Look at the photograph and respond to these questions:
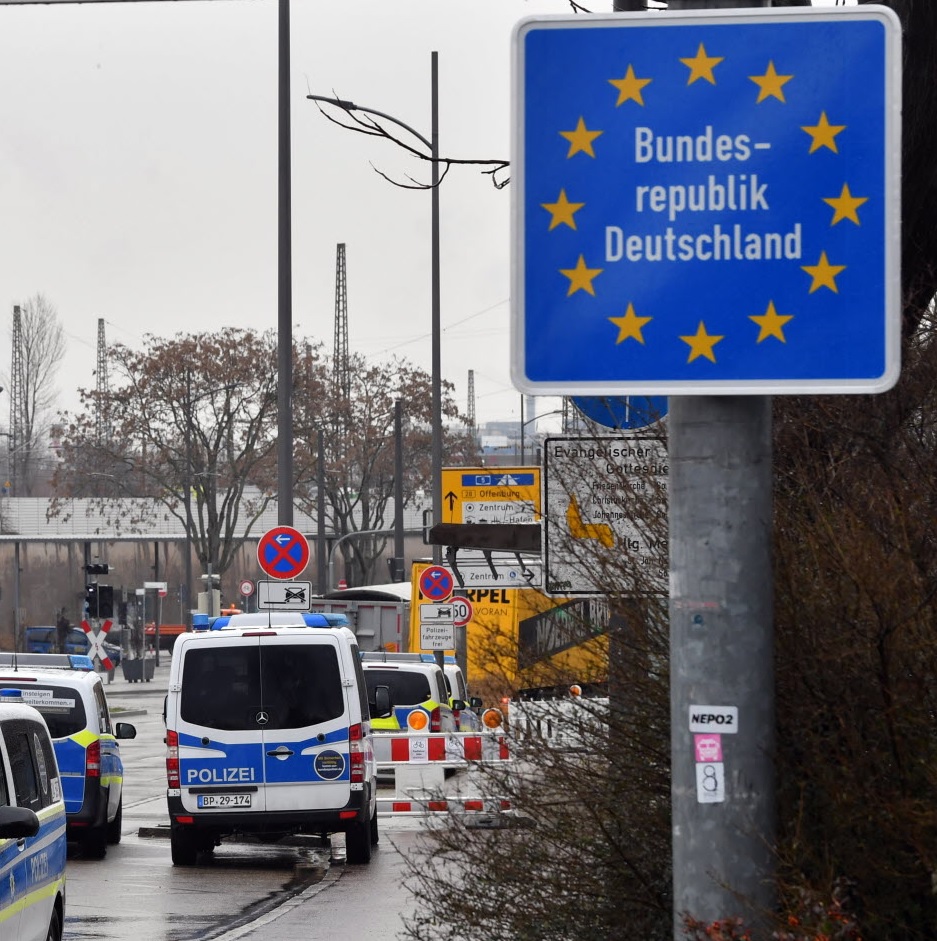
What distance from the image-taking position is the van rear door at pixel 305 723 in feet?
58.5

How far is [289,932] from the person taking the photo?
12930 millimetres

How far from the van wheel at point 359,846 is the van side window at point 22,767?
7.84 meters

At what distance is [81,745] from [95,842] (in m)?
1.00

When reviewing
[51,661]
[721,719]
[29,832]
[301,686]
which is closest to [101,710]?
[301,686]

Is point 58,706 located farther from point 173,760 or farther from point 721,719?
point 721,719

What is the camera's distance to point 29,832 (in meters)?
8.70

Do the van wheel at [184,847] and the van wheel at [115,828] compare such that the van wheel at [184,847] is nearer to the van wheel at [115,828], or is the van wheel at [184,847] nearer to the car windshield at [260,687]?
the car windshield at [260,687]

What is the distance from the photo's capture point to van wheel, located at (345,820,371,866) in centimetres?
1773

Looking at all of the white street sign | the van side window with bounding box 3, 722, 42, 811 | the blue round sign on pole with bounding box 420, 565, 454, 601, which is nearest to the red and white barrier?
the white street sign

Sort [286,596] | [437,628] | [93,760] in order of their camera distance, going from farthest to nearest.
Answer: [437,628] → [286,596] → [93,760]

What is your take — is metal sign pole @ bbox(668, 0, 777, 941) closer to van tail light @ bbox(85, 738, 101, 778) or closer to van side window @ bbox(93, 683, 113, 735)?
van tail light @ bbox(85, 738, 101, 778)

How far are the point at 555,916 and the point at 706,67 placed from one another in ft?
10.2

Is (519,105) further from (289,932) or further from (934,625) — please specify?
(289,932)

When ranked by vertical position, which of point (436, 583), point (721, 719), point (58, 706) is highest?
point (721, 719)
